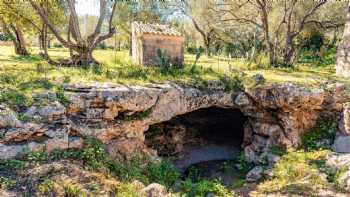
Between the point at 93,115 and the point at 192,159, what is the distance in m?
7.04

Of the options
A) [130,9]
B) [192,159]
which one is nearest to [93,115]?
[192,159]

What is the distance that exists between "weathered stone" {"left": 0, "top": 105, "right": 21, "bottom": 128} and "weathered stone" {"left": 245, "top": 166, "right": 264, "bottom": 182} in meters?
8.22

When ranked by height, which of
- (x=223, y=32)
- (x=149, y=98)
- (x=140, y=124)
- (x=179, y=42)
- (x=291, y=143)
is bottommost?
(x=291, y=143)

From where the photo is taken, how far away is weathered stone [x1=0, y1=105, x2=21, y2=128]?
832 cm

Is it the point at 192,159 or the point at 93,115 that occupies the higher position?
the point at 93,115

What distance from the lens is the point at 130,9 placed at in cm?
3030

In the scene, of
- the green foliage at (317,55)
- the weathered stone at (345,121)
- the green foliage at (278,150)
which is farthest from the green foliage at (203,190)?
the green foliage at (317,55)

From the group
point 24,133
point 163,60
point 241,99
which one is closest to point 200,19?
point 163,60

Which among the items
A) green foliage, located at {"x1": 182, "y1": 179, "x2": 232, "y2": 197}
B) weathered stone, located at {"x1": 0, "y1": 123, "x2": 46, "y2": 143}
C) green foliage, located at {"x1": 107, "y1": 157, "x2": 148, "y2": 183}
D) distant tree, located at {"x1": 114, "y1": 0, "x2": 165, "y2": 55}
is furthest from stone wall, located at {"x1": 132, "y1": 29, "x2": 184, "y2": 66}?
distant tree, located at {"x1": 114, "y1": 0, "x2": 165, "y2": 55}

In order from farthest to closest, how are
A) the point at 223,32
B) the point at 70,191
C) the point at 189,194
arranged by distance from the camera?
the point at 223,32 < the point at 189,194 < the point at 70,191

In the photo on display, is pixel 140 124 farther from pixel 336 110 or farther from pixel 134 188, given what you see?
pixel 336 110

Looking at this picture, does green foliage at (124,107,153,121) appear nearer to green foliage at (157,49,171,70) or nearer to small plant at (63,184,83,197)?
green foliage at (157,49,171,70)

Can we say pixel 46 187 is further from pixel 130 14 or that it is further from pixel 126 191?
pixel 130 14

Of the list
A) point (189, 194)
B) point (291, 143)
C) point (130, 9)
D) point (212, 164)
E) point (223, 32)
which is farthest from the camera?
point (223, 32)
